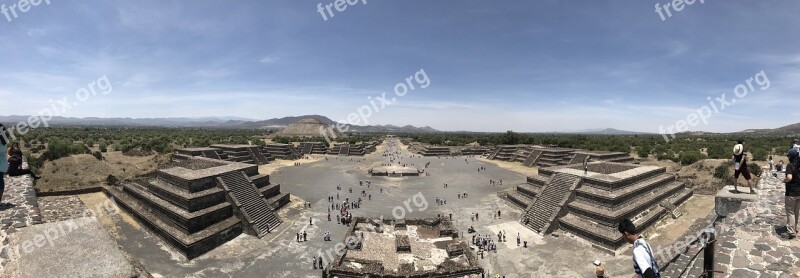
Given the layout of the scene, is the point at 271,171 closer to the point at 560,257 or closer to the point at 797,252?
the point at 560,257

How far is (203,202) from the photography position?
74.0ft

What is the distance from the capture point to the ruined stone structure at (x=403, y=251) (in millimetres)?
17922

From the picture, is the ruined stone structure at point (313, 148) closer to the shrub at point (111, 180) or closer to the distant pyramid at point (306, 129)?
the shrub at point (111, 180)

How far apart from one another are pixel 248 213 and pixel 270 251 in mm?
4809

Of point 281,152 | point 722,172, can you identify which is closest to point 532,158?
point 722,172

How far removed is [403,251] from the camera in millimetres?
20969

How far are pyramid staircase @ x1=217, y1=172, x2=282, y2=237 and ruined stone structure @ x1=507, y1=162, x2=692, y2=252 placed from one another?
768 inches

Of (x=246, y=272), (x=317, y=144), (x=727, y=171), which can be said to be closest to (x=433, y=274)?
(x=246, y=272)

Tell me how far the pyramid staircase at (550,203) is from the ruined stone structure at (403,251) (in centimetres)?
659

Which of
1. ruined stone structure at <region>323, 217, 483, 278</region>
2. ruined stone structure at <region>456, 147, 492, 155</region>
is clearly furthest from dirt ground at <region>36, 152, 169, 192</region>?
ruined stone structure at <region>456, 147, 492, 155</region>

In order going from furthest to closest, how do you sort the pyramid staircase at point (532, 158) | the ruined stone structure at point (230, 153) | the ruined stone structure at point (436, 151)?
the ruined stone structure at point (436, 151)
the pyramid staircase at point (532, 158)
the ruined stone structure at point (230, 153)

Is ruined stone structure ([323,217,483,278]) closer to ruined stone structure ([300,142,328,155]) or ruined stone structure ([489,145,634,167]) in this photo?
ruined stone structure ([489,145,634,167])

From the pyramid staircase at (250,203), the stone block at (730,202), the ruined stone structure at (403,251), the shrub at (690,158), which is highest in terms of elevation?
the stone block at (730,202)

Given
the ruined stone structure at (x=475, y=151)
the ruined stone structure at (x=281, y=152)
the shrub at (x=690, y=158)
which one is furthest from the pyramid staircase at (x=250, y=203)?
the ruined stone structure at (x=475, y=151)
